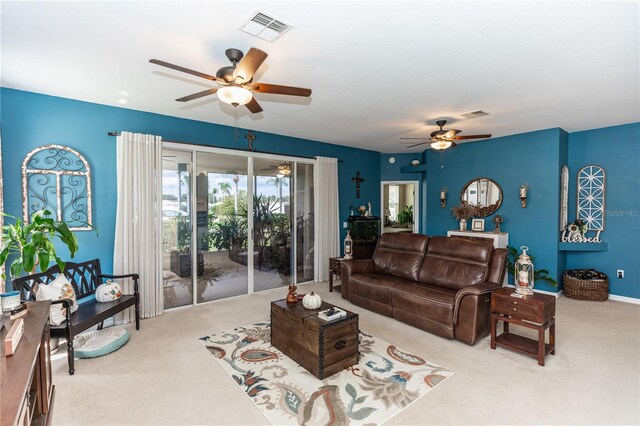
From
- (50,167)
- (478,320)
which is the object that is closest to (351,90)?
(478,320)

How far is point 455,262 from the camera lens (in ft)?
12.9

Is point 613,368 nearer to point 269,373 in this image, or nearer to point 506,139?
point 269,373

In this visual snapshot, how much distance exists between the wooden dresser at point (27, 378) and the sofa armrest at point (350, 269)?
3.33m

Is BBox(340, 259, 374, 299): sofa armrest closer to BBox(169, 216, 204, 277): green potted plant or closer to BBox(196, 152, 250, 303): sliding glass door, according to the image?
BBox(196, 152, 250, 303): sliding glass door

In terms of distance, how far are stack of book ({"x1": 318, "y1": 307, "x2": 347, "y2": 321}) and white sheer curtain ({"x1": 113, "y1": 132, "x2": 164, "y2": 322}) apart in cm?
250

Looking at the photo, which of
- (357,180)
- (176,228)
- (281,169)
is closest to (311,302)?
(176,228)

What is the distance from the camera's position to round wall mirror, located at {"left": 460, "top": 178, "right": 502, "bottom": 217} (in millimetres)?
5688

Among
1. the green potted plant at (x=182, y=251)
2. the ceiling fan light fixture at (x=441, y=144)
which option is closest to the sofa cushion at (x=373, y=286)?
the ceiling fan light fixture at (x=441, y=144)

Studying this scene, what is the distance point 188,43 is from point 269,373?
110 inches

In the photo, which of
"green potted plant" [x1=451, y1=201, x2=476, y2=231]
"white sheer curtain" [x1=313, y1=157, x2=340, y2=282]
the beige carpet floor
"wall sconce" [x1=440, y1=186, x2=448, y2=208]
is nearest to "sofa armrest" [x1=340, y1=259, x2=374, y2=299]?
the beige carpet floor

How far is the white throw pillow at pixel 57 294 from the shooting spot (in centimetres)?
289

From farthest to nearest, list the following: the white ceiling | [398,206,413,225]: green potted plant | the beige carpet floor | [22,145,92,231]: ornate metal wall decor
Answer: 1. [398,206,413,225]: green potted plant
2. [22,145,92,231]: ornate metal wall decor
3. the beige carpet floor
4. the white ceiling

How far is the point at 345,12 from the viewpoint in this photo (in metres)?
1.97

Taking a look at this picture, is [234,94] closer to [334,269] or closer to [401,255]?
[401,255]
